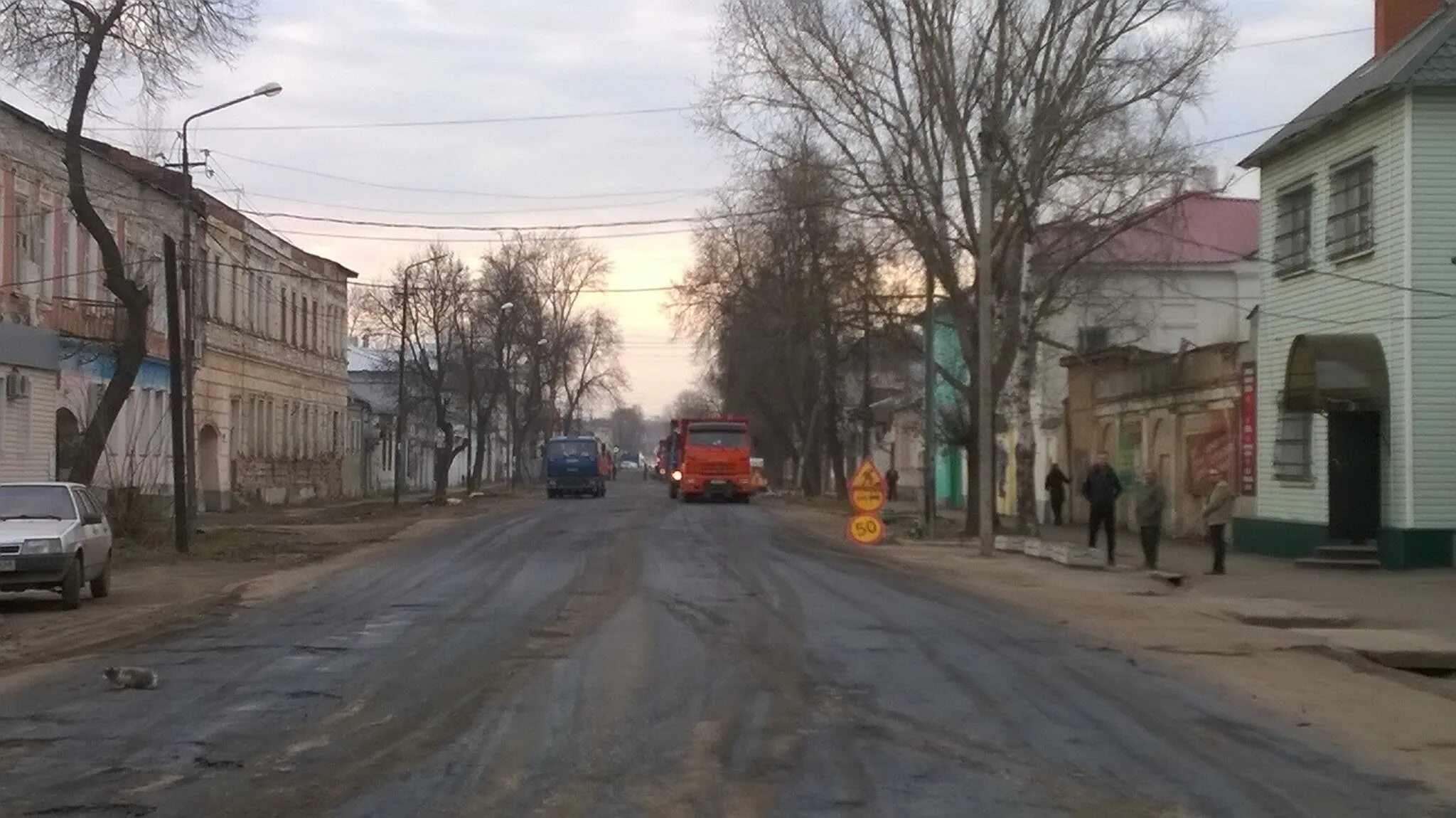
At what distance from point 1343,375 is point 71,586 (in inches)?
787

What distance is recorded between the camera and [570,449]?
7475 centimetres

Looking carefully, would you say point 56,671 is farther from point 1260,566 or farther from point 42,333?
point 42,333

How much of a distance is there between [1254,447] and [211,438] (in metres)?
34.5

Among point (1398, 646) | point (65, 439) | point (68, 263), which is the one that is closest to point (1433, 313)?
point (1398, 646)

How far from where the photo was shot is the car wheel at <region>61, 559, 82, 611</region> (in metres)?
21.3

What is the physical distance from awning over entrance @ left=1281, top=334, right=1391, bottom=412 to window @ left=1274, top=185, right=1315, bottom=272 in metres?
3.60

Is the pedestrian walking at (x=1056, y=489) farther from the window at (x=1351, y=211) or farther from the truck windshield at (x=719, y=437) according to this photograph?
the truck windshield at (x=719, y=437)

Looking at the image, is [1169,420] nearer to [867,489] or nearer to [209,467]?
[867,489]

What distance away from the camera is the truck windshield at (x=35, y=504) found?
22188 millimetres

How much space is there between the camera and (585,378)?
111875 millimetres

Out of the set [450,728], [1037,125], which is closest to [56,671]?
[450,728]

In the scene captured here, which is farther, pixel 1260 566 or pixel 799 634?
pixel 1260 566

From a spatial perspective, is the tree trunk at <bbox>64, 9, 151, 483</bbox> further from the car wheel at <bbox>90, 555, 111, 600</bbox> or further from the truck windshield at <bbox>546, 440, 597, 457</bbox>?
the truck windshield at <bbox>546, 440, 597, 457</bbox>

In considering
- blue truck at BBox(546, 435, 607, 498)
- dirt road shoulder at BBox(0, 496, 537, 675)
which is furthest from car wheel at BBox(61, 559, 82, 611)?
blue truck at BBox(546, 435, 607, 498)
